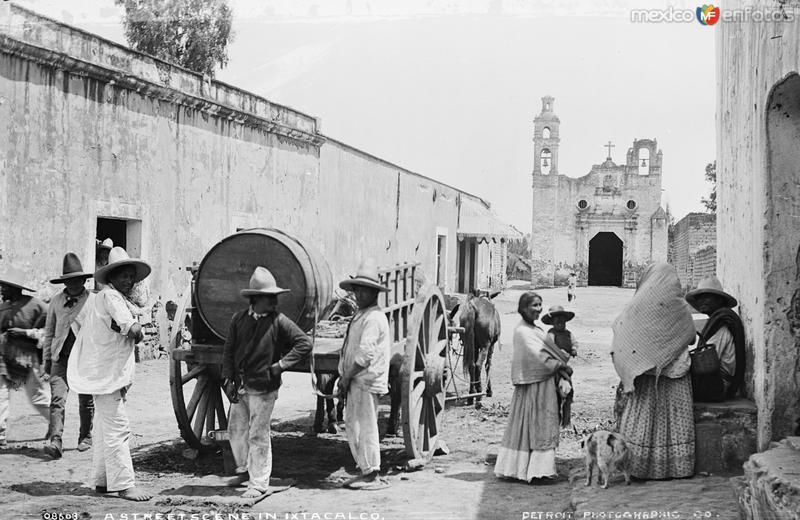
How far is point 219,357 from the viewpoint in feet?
19.3

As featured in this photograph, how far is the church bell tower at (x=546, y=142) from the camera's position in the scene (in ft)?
137

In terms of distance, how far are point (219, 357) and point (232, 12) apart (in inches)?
768

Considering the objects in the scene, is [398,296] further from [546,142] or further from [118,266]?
[546,142]

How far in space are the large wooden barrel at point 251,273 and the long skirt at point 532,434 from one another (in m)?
1.70

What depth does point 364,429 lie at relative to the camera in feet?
18.6

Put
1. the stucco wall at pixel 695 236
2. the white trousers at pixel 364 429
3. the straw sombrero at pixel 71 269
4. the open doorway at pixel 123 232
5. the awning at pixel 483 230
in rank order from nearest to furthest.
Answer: the white trousers at pixel 364 429, the straw sombrero at pixel 71 269, the open doorway at pixel 123 232, the stucco wall at pixel 695 236, the awning at pixel 483 230

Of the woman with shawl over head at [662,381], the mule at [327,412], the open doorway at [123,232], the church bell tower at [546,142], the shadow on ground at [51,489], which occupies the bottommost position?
Result: the shadow on ground at [51,489]

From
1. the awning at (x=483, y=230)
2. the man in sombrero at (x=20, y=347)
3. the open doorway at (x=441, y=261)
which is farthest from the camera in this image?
the awning at (x=483, y=230)

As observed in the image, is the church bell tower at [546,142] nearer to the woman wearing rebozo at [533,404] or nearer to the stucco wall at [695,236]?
the stucco wall at [695,236]

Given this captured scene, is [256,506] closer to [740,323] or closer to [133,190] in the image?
[740,323]

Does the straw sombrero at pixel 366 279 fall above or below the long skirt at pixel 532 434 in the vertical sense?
above

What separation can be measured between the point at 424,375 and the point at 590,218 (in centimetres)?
3688

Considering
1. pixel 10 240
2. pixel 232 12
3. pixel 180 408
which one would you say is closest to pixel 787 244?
pixel 180 408

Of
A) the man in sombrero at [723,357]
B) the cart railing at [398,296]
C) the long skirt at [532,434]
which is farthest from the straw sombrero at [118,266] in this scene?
the man in sombrero at [723,357]
